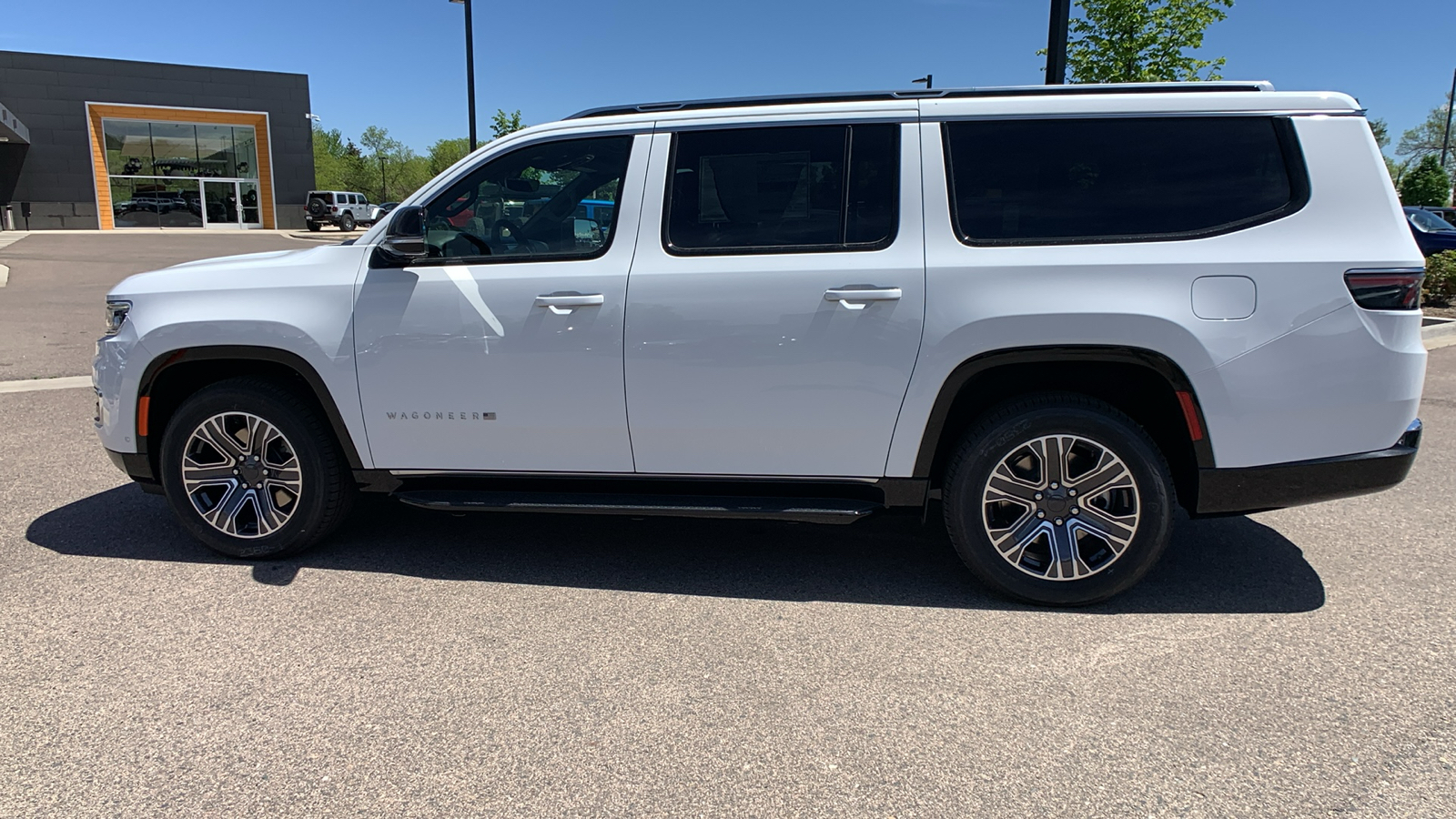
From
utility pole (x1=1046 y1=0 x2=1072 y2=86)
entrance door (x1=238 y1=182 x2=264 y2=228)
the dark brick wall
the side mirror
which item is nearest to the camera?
the side mirror

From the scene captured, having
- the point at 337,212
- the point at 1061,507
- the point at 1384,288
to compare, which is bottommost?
the point at 1061,507

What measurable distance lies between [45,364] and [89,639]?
23.4ft

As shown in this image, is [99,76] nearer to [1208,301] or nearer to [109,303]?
[109,303]

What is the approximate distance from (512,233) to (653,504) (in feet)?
4.31

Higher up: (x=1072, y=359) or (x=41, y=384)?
(x=1072, y=359)

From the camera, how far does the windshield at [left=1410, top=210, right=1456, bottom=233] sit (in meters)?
19.8

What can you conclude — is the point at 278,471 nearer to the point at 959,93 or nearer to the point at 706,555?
the point at 706,555

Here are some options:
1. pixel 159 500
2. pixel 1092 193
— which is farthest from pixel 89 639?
pixel 1092 193

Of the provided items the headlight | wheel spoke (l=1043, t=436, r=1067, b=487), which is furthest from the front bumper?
wheel spoke (l=1043, t=436, r=1067, b=487)

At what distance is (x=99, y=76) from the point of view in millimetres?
41594

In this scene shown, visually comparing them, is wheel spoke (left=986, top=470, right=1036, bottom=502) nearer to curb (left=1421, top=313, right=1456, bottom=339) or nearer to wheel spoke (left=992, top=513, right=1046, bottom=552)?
wheel spoke (left=992, top=513, right=1046, bottom=552)

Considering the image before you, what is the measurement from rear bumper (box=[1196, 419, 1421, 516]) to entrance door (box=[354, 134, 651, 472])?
2.34 meters

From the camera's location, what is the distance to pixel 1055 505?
3.71m

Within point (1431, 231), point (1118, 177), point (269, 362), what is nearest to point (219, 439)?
point (269, 362)
